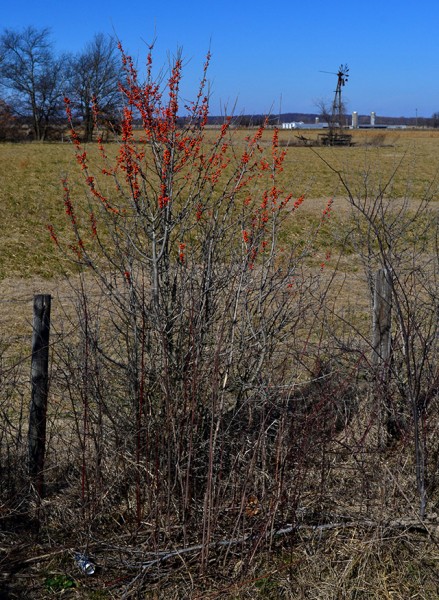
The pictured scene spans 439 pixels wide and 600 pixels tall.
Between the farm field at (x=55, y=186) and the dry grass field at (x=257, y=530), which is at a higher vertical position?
the farm field at (x=55, y=186)

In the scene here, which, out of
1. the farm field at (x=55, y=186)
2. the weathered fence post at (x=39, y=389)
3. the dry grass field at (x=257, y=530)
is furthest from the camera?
the farm field at (x=55, y=186)

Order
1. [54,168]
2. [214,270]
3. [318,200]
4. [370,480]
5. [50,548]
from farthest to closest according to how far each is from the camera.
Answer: [54,168], [318,200], [214,270], [370,480], [50,548]

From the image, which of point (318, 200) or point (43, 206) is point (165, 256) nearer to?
point (43, 206)

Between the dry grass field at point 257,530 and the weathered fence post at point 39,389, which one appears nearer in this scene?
the dry grass field at point 257,530

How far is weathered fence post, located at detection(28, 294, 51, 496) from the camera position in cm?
466

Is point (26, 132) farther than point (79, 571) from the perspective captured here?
Yes

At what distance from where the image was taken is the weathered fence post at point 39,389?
466 cm

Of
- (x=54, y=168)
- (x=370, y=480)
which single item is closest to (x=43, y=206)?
(x=54, y=168)

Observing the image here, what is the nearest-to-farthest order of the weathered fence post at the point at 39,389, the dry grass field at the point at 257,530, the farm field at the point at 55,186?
the dry grass field at the point at 257,530, the weathered fence post at the point at 39,389, the farm field at the point at 55,186

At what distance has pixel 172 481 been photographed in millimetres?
4406

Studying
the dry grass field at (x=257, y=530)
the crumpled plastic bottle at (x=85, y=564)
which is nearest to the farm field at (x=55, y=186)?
the dry grass field at (x=257, y=530)

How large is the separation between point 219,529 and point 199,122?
265cm

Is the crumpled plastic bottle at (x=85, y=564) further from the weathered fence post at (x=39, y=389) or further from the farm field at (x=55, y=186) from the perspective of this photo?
the farm field at (x=55, y=186)

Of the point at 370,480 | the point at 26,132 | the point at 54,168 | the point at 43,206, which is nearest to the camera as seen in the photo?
the point at 370,480
